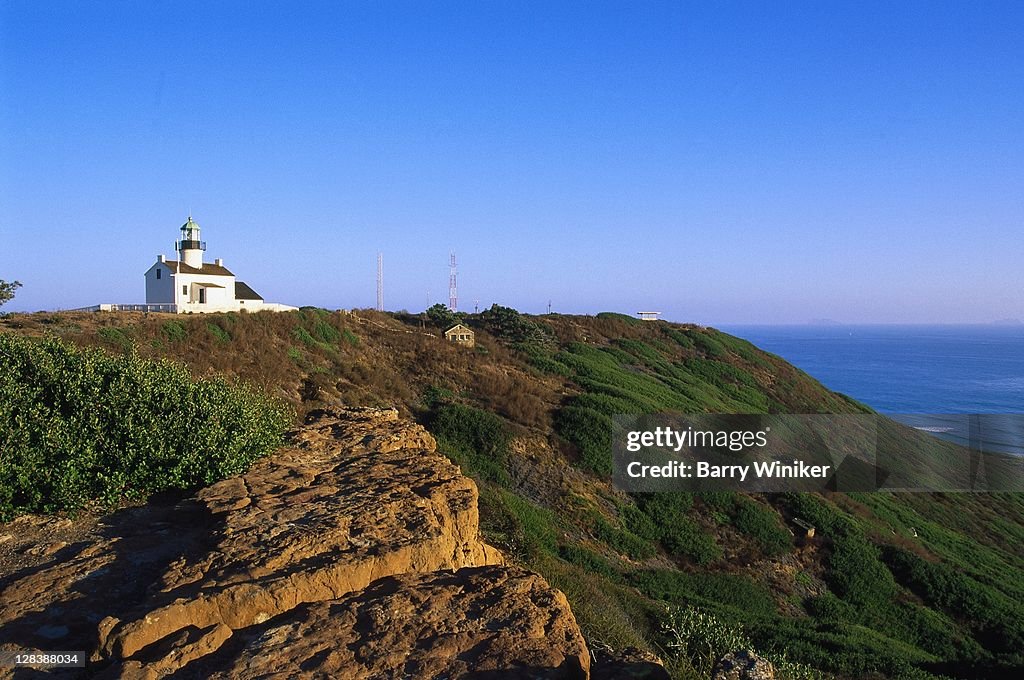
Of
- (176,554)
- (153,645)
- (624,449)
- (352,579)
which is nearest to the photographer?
(153,645)

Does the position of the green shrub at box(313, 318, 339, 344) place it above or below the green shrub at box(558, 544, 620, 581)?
above

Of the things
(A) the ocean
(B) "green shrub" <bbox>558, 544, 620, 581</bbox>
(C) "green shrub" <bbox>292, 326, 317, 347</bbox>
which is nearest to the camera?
(B) "green shrub" <bbox>558, 544, 620, 581</bbox>

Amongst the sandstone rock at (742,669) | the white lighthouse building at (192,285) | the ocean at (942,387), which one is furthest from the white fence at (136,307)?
the ocean at (942,387)

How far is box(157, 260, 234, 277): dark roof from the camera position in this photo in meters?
30.2

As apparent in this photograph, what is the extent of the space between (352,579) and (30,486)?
452cm

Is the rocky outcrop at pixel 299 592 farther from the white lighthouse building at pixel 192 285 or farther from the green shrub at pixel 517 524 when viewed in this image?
the white lighthouse building at pixel 192 285

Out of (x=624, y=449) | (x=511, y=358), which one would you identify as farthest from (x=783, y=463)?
(x=511, y=358)

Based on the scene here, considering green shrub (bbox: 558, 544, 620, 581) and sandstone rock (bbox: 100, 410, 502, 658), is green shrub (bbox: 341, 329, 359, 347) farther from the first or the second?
sandstone rock (bbox: 100, 410, 502, 658)

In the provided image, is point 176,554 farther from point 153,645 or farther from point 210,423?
point 210,423

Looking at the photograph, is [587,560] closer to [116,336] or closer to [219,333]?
[116,336]

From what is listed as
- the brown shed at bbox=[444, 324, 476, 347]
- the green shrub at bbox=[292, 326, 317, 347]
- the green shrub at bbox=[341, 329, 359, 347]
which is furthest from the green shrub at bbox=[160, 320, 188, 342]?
the brown shed at bbox=[444, 324, 476, 347]

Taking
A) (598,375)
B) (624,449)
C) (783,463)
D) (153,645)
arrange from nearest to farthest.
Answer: (153,645)
(624,449)
(783,463)
(598,375)

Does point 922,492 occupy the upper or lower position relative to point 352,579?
lower

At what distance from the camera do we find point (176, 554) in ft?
18.7
